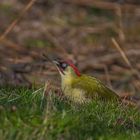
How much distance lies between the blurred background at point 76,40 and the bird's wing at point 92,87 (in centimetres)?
224

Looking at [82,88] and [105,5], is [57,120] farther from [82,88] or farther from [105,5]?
[105,5]

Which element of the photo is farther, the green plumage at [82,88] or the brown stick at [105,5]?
the brown stick at [105,5]

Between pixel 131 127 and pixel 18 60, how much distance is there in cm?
592

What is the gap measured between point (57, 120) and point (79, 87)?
8.14 feet

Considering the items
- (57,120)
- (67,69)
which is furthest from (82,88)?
(57,120)

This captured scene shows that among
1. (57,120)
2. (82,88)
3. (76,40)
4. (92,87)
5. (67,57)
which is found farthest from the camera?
(76,40)

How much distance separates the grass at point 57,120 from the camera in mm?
5367

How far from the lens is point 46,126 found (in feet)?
17.7

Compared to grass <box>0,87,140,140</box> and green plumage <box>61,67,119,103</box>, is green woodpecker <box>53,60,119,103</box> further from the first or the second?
grass <box>0,87,140,140</box>

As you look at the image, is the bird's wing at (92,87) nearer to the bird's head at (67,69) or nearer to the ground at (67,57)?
the bird's head at (67,69)

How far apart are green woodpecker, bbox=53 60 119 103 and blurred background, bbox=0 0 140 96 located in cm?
199

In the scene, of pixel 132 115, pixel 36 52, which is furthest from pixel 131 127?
pixel 36 52

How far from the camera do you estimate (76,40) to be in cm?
1423

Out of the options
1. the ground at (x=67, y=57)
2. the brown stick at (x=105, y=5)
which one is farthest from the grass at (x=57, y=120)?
the brown stick at (x=105, y=5)
